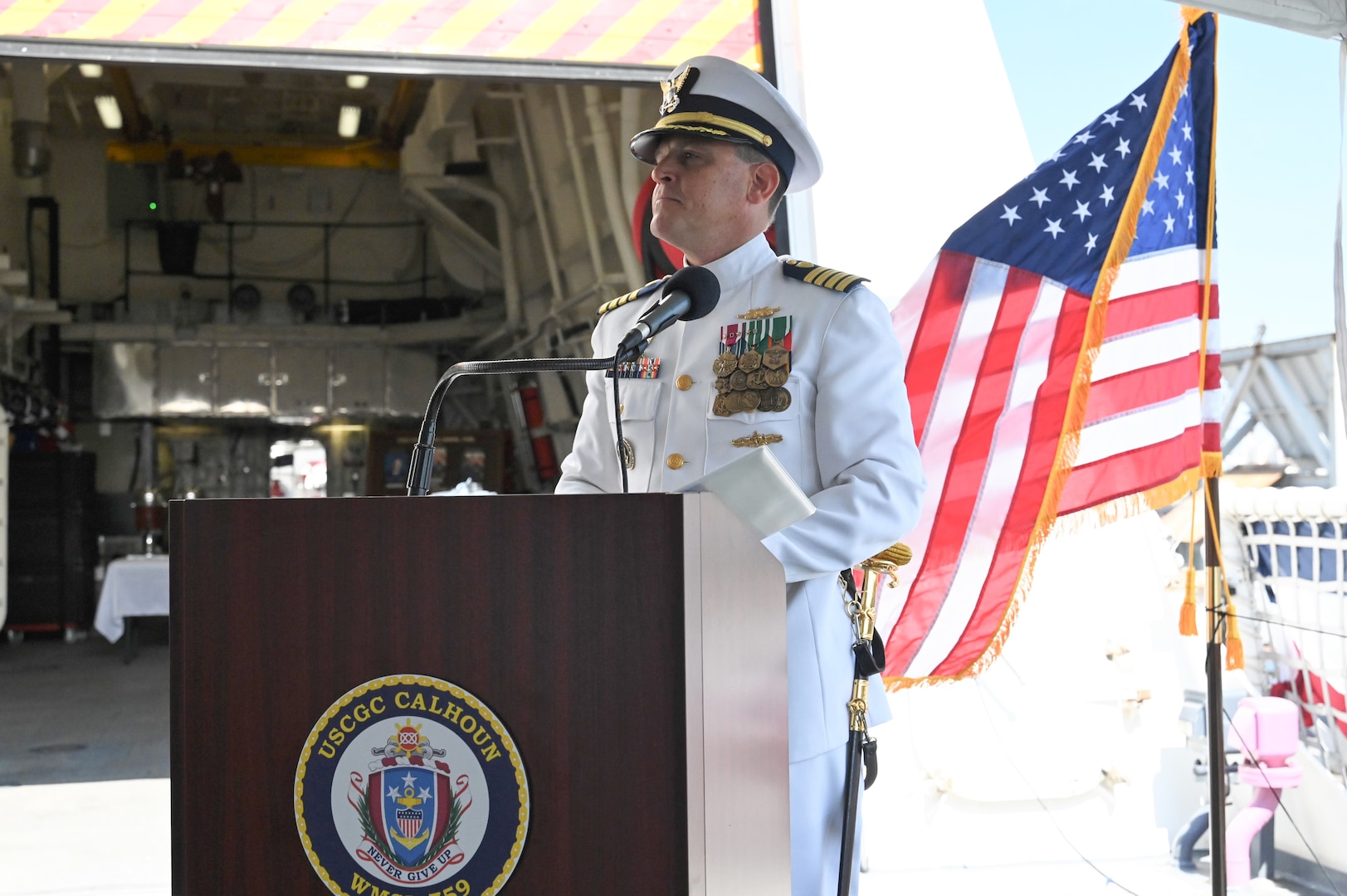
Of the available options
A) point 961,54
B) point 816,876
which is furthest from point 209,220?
point 816,876

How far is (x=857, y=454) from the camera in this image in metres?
1.47

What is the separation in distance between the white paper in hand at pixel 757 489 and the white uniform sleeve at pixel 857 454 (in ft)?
1.34

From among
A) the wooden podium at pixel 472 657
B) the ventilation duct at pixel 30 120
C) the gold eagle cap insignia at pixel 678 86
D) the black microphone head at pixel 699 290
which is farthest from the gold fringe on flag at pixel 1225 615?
the ventilation duct at pixel 30 120

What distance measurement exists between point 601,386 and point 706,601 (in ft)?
2.99

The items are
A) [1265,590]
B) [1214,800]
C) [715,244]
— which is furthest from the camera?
[1265,590]

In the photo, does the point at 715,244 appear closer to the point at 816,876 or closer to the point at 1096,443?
the point at 816,876

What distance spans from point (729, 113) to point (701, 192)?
118 millimetres

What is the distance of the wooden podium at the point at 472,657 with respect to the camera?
781mm

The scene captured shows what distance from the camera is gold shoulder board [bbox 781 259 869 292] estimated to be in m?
1.58

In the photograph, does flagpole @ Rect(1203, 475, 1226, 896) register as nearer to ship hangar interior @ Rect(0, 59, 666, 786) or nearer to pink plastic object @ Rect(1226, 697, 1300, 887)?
pink plastic object @ Rect(1226, 697, 1300, 887)

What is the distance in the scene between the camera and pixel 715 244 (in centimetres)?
168

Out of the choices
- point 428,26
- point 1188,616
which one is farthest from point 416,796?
point 428,26

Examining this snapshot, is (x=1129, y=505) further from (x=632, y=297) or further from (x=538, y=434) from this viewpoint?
(x=538, y=434)

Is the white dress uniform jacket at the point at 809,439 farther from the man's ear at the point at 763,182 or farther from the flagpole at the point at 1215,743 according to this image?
the flagpole at the point at 1215,743
